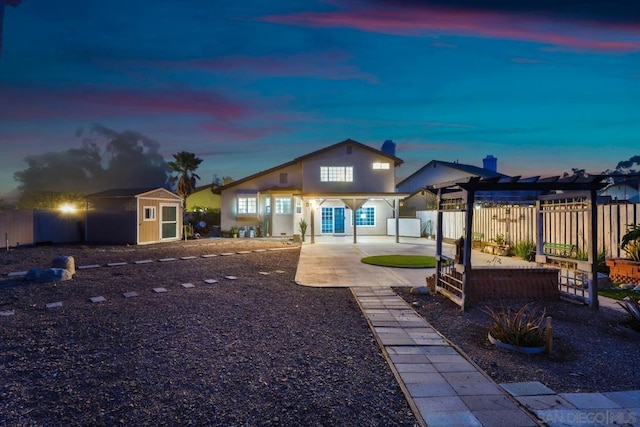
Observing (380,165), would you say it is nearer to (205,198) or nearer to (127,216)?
(127,216)

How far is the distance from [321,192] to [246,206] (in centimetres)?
527

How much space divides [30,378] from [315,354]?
2978mm

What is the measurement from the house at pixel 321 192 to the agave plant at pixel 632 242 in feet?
47.7

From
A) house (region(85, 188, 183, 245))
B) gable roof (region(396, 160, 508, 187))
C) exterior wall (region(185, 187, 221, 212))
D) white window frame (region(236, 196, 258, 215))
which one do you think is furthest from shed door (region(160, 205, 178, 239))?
gable roof (region(396, 160, 508, 187))

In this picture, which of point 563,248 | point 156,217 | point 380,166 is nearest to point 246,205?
point 156,217

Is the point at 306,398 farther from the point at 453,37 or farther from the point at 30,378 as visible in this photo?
the point at 453,37

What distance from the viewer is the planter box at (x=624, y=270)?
8.02 metres

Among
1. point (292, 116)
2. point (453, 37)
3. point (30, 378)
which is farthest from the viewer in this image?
point (292, 116)

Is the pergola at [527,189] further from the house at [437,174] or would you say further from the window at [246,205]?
the house at [437,174]

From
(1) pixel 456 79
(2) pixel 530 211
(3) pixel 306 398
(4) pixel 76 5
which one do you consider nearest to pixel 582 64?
(1) pixel 456 79

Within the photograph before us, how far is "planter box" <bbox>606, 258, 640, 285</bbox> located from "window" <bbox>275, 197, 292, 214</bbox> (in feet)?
57.2

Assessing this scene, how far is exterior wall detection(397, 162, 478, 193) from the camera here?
29516 millimetres

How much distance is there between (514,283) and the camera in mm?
6914

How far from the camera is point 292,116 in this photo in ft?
70.1
